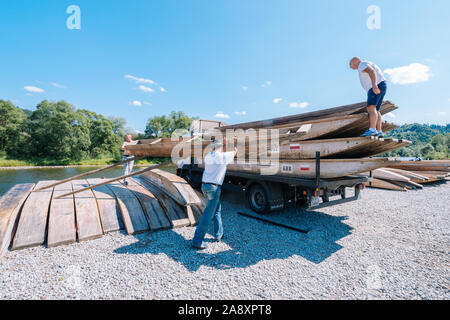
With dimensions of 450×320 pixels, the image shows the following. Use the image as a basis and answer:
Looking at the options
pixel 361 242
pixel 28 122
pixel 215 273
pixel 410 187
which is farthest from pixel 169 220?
pixel 28 122

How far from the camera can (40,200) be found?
5070 millimetres

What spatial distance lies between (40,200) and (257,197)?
5.53 m

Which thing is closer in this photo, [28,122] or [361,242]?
[361,242]

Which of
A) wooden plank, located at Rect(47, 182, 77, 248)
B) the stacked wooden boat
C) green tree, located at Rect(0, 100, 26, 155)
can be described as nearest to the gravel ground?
wooden plank, located at Rect(47, 182, 77, 248)

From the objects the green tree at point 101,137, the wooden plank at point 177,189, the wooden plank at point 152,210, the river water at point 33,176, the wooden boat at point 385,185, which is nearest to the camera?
the wooden plank at point 152,210

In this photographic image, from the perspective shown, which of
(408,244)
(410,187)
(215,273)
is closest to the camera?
(215,273)

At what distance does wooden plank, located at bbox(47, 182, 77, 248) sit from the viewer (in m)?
3.77

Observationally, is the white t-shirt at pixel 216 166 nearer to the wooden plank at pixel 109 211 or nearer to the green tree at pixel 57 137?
the wooden plank at pixel 109 211

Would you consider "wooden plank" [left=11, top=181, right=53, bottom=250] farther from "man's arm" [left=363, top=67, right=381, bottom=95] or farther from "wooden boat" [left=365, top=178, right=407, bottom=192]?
"wooden boat" [left=365, top=178, right=407, bottom=192]

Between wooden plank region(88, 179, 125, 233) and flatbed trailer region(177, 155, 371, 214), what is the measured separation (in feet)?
10.8

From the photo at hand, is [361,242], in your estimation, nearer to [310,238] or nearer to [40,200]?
[310,238]

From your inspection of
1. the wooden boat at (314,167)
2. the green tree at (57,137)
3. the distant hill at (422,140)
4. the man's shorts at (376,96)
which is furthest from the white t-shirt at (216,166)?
the distant hill at (422,140)

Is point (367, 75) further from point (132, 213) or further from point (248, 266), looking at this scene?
point (132, 213)

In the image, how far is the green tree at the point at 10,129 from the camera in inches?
1492
